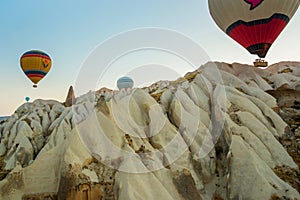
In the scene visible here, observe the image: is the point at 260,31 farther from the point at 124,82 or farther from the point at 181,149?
the point at 124,82

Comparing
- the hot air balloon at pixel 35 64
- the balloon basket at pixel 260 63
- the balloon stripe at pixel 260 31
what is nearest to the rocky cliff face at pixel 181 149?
the balloon basket at pixel 260 63

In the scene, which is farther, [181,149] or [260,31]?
[260,31]

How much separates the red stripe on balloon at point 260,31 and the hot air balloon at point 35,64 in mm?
38410

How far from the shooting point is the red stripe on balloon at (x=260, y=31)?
36.6 metres

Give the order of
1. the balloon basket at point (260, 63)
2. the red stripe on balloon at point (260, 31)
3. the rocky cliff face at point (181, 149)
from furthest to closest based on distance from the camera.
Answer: the balloon basket at point (260, 63), the red stripe on balloon at point (260, 31), the rocky cliff face at point (181, 149)

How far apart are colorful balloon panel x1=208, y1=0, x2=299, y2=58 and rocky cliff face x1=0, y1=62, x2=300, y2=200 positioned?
6781 mm

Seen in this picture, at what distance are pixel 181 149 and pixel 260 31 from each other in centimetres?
2256

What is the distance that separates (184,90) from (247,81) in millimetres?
9116

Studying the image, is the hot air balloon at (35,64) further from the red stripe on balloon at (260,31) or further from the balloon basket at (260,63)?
the balloon basket at (260,63)

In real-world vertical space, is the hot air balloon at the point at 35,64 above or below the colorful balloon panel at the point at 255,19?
above

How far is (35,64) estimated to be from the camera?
58312 millimetres

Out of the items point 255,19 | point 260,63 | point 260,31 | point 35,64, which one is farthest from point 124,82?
point 255,19

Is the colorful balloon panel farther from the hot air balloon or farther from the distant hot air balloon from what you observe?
the distant hot air balloon

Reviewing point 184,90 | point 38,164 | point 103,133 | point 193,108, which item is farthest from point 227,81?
point 38,164
